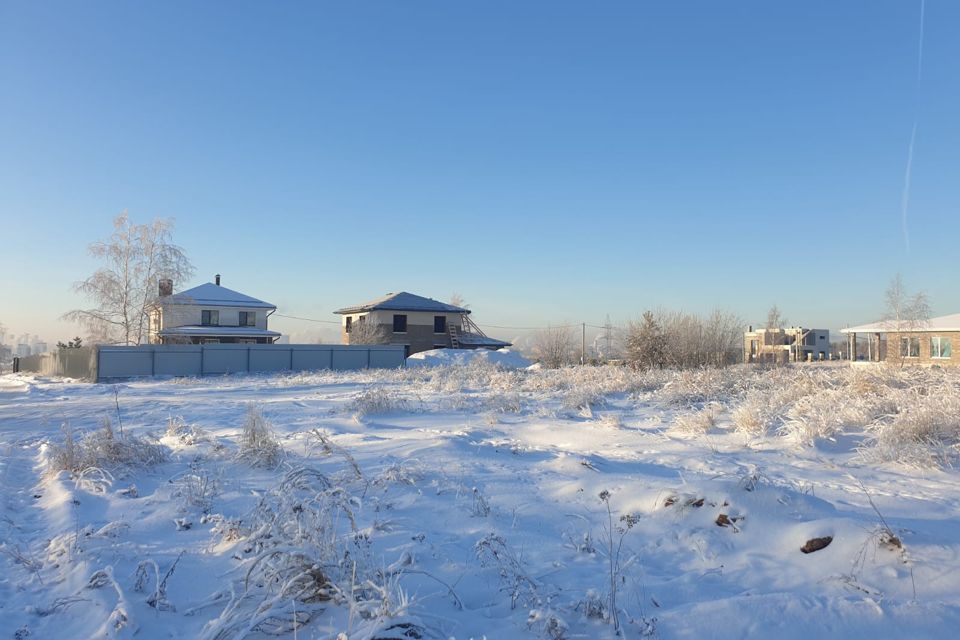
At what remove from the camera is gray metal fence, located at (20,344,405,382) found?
26812mm

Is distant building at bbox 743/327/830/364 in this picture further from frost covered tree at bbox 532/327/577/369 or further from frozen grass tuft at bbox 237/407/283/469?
frozen grass tuft at bbox 237/407/283/469

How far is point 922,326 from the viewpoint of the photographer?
3925 centimetres

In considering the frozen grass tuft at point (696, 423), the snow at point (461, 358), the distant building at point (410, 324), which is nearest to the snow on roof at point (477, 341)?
the distant building at point (410, 324)

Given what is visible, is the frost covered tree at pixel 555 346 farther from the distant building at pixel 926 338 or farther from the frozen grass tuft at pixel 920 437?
the frozen grass tuft at pixel 920 437

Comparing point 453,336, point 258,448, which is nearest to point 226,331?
point 453,336

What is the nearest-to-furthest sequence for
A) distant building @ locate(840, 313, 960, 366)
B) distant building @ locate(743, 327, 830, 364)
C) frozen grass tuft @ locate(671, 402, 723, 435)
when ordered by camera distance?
1. frozen grass tuft @ locate(671, 402, 723, 435)
2. distant building @ locate(840, 313, 960, 366)
3. distant building @ locate(743, 327, 830, 364)

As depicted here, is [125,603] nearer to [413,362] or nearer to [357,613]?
[357,613]

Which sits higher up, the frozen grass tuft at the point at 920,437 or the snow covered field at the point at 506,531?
the frozen grass tuft at the point at 920,437

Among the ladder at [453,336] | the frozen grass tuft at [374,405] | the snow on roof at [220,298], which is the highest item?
the snow on roof at [220,298]

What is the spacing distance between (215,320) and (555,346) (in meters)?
24.5

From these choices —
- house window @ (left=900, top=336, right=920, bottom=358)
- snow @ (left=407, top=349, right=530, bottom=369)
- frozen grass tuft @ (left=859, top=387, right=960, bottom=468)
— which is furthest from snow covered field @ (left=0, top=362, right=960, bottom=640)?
house window @ (left=900, top=336, right=920, bottom=358)

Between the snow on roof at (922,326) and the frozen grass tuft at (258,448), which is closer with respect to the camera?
the frozen grass tuft at (258,448)

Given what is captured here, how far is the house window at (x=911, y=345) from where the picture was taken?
38.9 m

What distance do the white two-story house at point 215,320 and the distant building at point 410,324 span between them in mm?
6394
